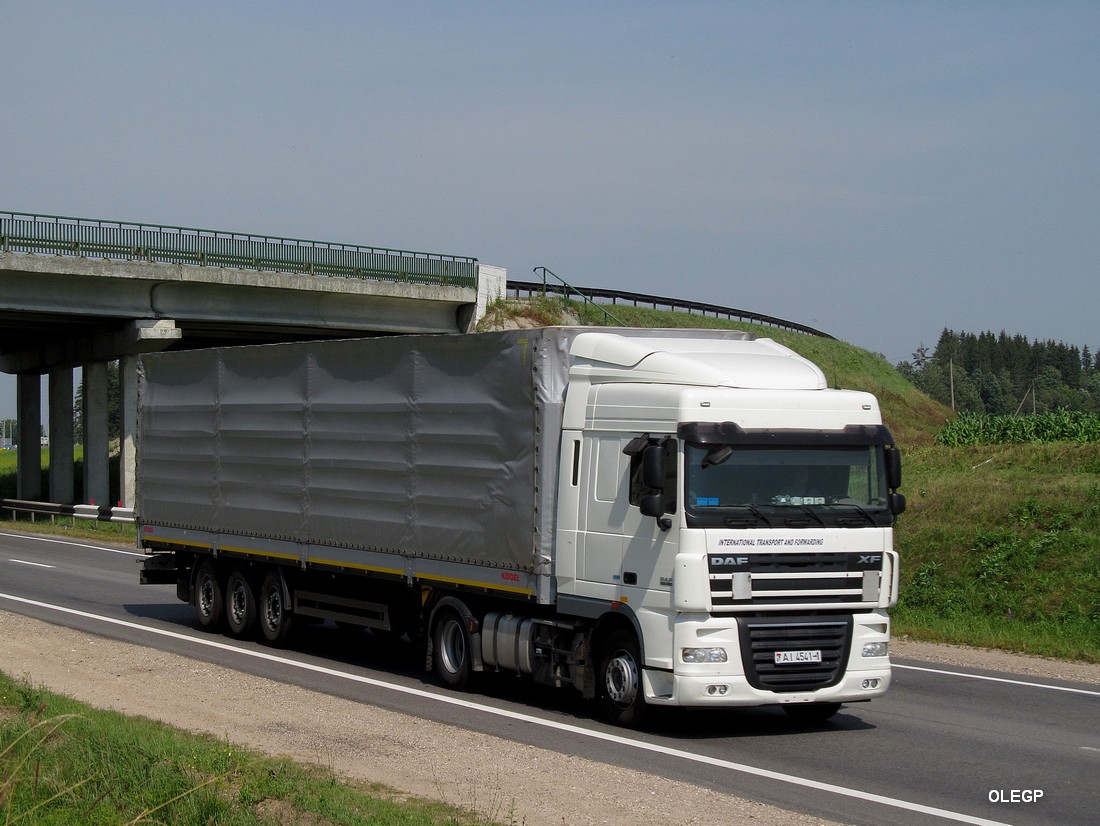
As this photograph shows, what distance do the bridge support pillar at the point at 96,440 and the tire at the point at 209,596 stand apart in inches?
1069

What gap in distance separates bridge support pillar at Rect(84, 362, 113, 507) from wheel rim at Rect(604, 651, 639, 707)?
35168 mm

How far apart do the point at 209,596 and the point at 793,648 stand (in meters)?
9.49

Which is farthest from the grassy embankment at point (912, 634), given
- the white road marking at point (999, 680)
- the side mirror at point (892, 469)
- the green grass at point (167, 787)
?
the side mirror at point (892, 469)

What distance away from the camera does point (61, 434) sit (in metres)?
47.2

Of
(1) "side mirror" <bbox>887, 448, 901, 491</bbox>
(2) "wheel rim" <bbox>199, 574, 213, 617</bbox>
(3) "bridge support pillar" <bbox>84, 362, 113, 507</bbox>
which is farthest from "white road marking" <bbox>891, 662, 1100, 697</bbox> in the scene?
(3) "bridge support pillar" <bbox>84, 362, 113, 507</bbox>

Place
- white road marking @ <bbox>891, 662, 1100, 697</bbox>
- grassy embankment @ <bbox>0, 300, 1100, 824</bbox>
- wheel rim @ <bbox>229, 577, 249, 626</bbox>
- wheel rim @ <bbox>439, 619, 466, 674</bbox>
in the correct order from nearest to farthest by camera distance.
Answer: grassy embankment @ <bbox>0, 300, 1100, 824</bbox> → wheel rim @ <bbox>439, 619, 466, 674</bbox> → white road marking @ <bbox>891, 662, 1100, 697</bbox> → wheel rim @ <bbox>229, 577, 249, 626</bbox>

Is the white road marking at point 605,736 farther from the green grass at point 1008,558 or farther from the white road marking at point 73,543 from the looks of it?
the white road marking at point 73,543

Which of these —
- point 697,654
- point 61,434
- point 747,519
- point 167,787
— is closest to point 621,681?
point 697,654

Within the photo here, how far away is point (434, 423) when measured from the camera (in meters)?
13.2

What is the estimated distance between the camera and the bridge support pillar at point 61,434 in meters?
46.9

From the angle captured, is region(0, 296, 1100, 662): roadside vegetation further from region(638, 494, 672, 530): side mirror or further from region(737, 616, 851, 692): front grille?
region(638, 494, 672, 530): side mirror

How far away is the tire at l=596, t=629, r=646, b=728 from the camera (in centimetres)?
1098

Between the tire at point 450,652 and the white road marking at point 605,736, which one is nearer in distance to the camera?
the white road marking at point 605,736

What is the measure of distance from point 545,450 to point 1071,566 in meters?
11.0
